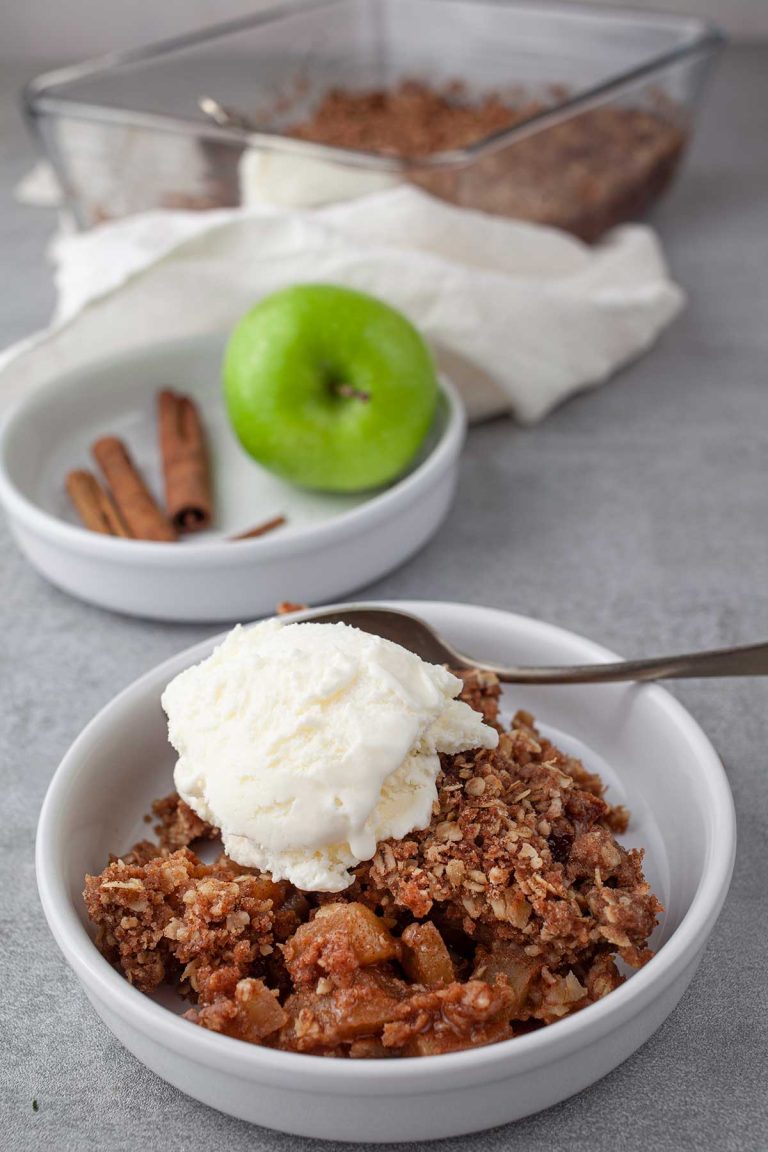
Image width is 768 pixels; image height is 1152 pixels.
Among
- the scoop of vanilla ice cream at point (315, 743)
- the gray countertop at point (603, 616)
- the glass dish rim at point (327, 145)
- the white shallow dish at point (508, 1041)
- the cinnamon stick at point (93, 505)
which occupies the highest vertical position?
the glass dish rim at point (327, 145)

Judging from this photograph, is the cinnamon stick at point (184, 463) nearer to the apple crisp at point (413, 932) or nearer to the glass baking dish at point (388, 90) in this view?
the glass baking dish at point (388, 90)

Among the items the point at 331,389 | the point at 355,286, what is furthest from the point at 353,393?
the point at 355,286

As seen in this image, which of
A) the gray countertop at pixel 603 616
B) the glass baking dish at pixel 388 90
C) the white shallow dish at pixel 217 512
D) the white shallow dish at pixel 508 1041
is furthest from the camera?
the glass baking dish at pixel 388 90

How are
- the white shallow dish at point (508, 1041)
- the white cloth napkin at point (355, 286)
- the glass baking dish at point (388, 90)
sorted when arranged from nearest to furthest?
the white shallow dish at point (508, 1041)
the white cloth napkin at point (355, 286)
the glass baking dish at point (388, 90)

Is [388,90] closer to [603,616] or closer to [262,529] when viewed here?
[262,529]

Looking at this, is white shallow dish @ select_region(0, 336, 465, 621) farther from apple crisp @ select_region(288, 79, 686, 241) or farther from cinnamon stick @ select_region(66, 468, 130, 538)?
apple crisp @ select_region(288, 79, 686, 241)

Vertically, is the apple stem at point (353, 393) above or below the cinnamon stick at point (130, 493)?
above

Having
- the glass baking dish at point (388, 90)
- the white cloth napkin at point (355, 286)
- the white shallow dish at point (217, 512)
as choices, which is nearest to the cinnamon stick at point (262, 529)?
the white shallow dish at point (217, 512)
